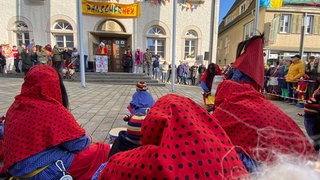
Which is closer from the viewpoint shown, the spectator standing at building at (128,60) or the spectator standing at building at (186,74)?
the spectator standing at building at (128,60)

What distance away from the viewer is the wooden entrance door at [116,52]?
15.7 m

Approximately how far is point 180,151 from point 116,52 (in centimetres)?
1588

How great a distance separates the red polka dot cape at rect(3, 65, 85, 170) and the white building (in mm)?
13385

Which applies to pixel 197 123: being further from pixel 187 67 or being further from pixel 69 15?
pixel 69 15

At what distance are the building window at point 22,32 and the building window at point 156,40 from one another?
7928 millimetres

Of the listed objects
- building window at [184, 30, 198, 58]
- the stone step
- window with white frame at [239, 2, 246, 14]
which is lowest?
the stone step

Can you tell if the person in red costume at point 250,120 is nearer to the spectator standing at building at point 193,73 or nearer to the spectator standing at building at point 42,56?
the spectator standing at building at point 42,56

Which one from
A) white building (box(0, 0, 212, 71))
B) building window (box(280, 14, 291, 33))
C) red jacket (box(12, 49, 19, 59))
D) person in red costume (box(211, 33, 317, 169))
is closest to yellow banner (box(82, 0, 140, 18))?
white building (box(0, 0, 212, 71))

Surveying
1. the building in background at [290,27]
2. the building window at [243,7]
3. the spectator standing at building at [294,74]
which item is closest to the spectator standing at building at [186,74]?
the spectator standing at building at [294,74]

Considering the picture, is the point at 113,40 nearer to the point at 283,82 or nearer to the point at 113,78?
the point at 113,78

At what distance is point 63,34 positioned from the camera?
558 inches

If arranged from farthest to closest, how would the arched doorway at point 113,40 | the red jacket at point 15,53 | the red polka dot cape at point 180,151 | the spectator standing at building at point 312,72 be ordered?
1. the arched doorway at point 113,40
2. the red jacket at point 15,53
3. the spectator standing at building at point 312,72
4. the red polka dot cape at point 180,151

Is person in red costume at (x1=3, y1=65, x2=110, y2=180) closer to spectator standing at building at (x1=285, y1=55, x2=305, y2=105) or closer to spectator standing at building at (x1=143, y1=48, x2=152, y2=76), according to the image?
spectator standing at building at (x1=285, y1=55, x2=305, y2=105)

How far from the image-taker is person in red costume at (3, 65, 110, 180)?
1.64 meters
